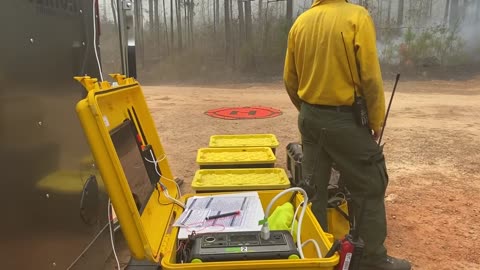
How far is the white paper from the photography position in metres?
1.97

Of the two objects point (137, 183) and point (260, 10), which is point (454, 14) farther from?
point (137, 183)

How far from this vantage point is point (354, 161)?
2.73 metres

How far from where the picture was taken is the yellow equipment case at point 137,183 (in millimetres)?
1553

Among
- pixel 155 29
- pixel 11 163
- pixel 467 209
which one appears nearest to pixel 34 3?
pixel 11 163

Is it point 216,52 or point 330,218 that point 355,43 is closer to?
point 330,218

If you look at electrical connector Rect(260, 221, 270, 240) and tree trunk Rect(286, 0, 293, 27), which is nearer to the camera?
electrical connector Rect(260, 221, 270, 240)

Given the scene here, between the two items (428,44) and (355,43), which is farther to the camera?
(428,44)

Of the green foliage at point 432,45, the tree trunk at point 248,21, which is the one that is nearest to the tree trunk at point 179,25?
the tree trunk at point 248,21

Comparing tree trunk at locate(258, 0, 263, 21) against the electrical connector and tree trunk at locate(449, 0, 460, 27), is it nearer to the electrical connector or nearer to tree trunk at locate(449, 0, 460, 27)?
tree trunk at locate(449, 0, 460, 27)

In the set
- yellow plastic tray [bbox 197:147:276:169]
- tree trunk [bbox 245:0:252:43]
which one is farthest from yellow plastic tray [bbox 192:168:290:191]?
tree trunk [bbox 245:0:252:43]

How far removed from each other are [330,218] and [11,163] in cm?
230

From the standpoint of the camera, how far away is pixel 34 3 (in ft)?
6.31

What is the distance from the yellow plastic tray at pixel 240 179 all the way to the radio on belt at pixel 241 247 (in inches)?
42.4

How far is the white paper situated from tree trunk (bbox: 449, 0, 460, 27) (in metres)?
18.4
